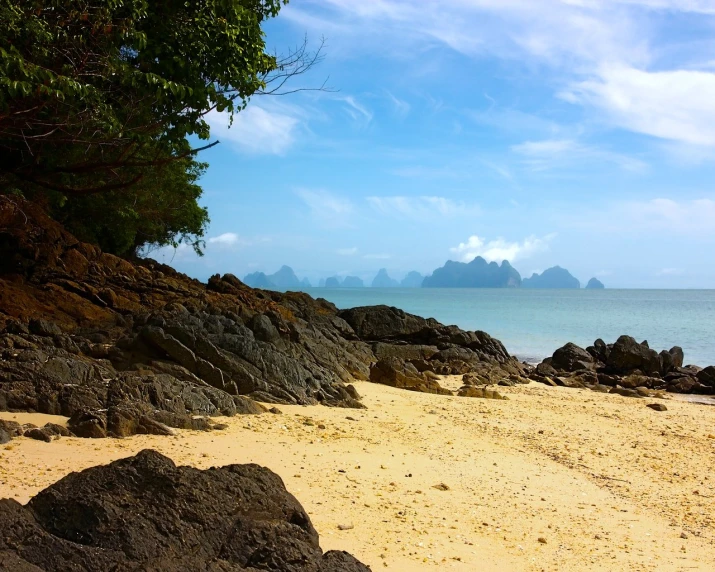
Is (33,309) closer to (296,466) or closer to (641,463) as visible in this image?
(296,466)

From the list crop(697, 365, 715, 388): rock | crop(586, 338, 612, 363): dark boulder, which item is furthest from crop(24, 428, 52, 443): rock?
crop(586, 338, 612, 363): dark boulder

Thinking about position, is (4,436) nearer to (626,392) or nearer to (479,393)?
(479,393)

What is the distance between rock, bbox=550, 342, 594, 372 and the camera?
24750 mm

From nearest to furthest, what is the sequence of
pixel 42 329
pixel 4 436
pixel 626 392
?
pixel 4 436 < pixel 42 329 < pixel 626 392

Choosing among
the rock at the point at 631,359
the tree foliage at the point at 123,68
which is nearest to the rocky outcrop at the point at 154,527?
the tree foliage at the point at 123,68

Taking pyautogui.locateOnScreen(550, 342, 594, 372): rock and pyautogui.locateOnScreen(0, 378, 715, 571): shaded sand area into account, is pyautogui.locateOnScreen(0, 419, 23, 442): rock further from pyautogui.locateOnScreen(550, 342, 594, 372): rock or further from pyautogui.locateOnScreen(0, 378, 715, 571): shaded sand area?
pyautogui.locateOnScreen(550, 342, 594, 372): rock

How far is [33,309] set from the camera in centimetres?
1471

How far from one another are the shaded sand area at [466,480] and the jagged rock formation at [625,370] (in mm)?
9964

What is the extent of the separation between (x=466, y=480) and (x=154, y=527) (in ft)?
15.4

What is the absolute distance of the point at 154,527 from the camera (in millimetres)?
3707

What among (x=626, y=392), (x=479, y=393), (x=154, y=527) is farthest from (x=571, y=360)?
(x=154, y=527)

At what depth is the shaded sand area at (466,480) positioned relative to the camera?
18.4 ft

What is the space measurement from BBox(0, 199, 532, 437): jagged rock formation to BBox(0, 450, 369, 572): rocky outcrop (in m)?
4.29

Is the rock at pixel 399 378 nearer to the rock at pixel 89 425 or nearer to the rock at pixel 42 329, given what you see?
the rock at pixel 42 329
